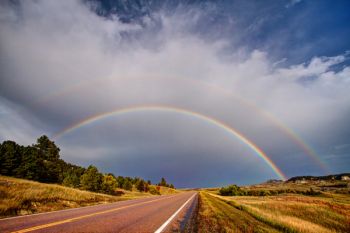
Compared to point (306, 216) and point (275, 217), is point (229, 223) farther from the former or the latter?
point (306, 216)

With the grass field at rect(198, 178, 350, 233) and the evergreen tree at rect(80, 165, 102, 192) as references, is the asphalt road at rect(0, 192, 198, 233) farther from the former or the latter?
the evergreen tree at rect(80, 165, 102, 192)

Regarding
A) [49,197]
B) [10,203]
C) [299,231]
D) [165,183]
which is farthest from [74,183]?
[165,183]

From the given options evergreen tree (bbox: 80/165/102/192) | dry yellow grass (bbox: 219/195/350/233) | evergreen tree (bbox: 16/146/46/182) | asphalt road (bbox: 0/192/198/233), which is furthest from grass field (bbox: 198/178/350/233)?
evergreen tree (bbox: 16/146/46/182)

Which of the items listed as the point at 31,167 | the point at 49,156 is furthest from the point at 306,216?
the point at 49,156

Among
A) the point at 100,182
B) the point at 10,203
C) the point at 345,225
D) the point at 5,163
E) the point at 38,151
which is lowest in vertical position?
the point at 345,225

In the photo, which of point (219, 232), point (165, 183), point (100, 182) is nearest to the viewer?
point (219, 232)

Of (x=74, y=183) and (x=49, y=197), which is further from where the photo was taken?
(x=74, y=183)

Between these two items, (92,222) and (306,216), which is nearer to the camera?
(92,222)

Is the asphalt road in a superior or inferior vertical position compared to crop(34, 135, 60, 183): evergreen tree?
inferior

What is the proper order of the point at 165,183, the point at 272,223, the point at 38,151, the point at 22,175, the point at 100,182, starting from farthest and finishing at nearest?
the point at 165,183 < the point at 38,151 < the point at 22,175 < the point at 100,182 < the point at 272,223

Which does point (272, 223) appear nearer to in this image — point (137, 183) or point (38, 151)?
point (38, 151)

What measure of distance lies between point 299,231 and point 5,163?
7209 cm

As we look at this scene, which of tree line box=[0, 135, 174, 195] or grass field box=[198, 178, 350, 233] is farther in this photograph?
tree line box=[0, 135, 174, 195]

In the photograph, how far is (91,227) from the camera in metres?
7.46
